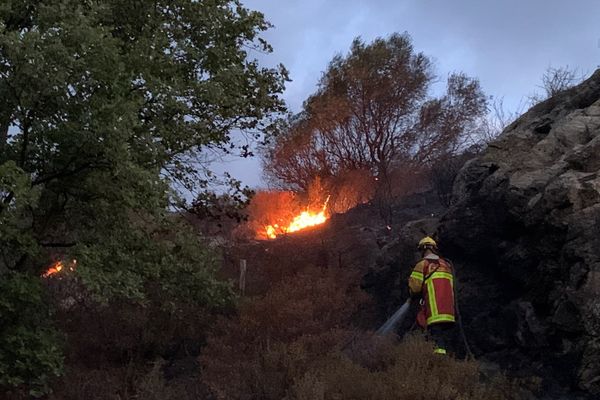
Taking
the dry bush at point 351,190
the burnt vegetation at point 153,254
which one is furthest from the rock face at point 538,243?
the dry bush at point 351,190

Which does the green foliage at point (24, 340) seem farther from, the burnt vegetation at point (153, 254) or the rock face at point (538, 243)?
the rock face at point (538, 243)

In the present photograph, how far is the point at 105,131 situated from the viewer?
6234 millimetres

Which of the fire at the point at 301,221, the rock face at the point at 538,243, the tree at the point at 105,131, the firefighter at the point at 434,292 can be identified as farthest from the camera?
the fire at the point at 301,221

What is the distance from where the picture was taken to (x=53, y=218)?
7.60 meters

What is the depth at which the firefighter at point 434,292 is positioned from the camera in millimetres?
8453

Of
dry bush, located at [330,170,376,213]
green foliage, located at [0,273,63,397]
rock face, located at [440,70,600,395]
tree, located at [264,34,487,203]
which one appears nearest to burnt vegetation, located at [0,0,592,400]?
green foliage, located at [0,273,63,397]

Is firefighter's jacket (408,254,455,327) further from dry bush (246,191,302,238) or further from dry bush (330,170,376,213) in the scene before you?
dry bush (246,191,302,238)

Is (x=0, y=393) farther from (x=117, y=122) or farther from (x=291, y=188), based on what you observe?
(x=291, y=188)

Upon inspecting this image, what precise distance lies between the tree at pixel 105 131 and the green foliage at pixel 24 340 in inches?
5.3

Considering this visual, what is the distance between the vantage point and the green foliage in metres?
6.62

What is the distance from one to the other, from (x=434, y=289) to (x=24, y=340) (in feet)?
16.4

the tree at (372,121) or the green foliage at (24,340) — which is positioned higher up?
the tree at (372,121)

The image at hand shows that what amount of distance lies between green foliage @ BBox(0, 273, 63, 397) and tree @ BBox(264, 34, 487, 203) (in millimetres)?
19846

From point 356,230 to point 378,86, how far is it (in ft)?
37.7
